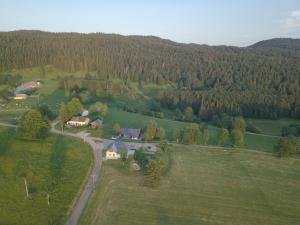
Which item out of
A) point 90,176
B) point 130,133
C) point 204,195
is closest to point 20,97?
point 130,133

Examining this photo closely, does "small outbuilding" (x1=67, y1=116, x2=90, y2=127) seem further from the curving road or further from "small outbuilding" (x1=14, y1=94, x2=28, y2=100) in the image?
"small outbuilding" (x1=14, y1=94, x2=28, y2=100)

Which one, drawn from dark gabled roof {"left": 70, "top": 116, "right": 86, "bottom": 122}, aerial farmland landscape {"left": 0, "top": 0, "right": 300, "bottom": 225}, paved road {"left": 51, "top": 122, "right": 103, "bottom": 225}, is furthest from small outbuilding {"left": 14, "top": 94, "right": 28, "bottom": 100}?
dark gabled roof {"left": 70, "top": 116, "right": 86, "bottom": 122}

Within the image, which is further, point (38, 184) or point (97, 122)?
point (97, 122)

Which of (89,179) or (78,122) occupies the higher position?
(78,122)

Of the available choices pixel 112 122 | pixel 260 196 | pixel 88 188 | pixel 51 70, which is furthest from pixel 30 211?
pixel 51 70

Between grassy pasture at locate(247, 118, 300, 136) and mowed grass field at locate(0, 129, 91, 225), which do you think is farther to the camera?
grassy pasture at locate(247, 118, 300, 136)

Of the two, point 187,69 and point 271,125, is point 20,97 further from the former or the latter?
point 187,69

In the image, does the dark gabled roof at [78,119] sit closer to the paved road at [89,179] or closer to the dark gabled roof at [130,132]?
the paved road at [89,179]

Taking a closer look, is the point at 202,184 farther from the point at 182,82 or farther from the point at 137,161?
the point at 182,82
